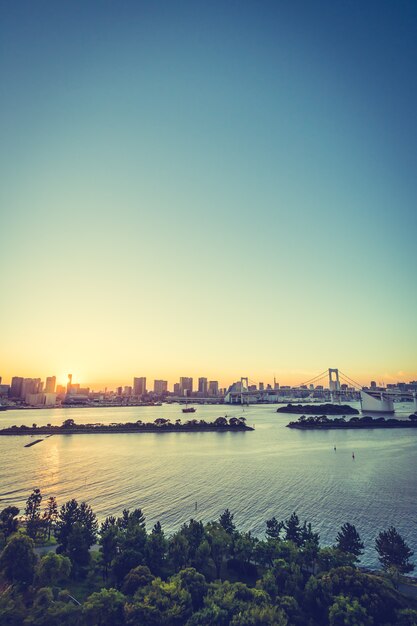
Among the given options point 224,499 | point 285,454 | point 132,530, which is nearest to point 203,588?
point 132,530

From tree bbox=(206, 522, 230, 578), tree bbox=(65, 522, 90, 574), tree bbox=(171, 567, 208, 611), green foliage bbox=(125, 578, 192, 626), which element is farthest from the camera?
tree bbox=(65, 522, 90, 574)

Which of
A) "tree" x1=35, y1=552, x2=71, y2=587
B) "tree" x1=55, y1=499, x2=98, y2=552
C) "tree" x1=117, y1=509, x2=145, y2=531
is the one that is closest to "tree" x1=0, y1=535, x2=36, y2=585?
"tree" x1=35, y1=552, x2=71, y2=587

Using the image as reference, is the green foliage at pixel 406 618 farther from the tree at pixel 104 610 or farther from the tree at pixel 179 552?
the tree at pixel 104 610

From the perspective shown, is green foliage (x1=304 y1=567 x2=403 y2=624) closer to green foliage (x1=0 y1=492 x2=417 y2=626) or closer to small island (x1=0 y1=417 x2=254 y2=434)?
green foliage (x1=0 y1=492 x2=417 y2=626)

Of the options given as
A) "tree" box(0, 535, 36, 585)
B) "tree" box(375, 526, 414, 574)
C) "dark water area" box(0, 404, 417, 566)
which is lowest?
"dark water area" box(0, 404, 417, 566)

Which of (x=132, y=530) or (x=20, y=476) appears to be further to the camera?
(x=20, y=476)

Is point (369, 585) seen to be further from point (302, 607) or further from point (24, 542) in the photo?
point (24, 542)
